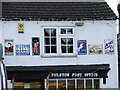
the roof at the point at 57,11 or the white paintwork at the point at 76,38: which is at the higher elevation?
the roof at the point at 57,11

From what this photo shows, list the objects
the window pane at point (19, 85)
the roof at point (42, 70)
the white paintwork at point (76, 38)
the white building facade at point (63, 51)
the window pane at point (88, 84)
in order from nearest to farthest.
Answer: the roof at point (42, 70), the white building facade at point (63, 51), the white paintwork at point (76, 38), the window pane at point (19, 85), the window pane at point (88, 84)

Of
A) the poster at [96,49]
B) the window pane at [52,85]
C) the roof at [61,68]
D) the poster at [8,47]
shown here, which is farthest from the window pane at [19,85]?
the poster at [96,49]

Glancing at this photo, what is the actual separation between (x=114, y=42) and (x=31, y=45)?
13.9 ft

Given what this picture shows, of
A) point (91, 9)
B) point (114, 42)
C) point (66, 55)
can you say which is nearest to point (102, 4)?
point (91, 9)

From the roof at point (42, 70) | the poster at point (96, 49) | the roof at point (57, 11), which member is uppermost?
the roof at point (57, 11)

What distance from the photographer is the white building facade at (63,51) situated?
1720cm

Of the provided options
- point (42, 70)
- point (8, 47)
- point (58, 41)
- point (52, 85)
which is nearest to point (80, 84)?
point (52, 85)

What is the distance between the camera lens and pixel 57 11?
1788 cm

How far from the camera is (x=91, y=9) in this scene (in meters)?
18.0

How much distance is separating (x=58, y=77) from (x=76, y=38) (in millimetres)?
2186

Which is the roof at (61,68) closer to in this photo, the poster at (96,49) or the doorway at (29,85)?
the poster at (96,49)

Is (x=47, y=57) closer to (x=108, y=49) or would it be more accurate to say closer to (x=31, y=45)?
(x=31, y=45)

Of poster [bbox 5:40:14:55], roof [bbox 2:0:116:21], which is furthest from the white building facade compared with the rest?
roof [bbox 2:0:116:21]

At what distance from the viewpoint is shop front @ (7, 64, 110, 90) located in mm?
17000
